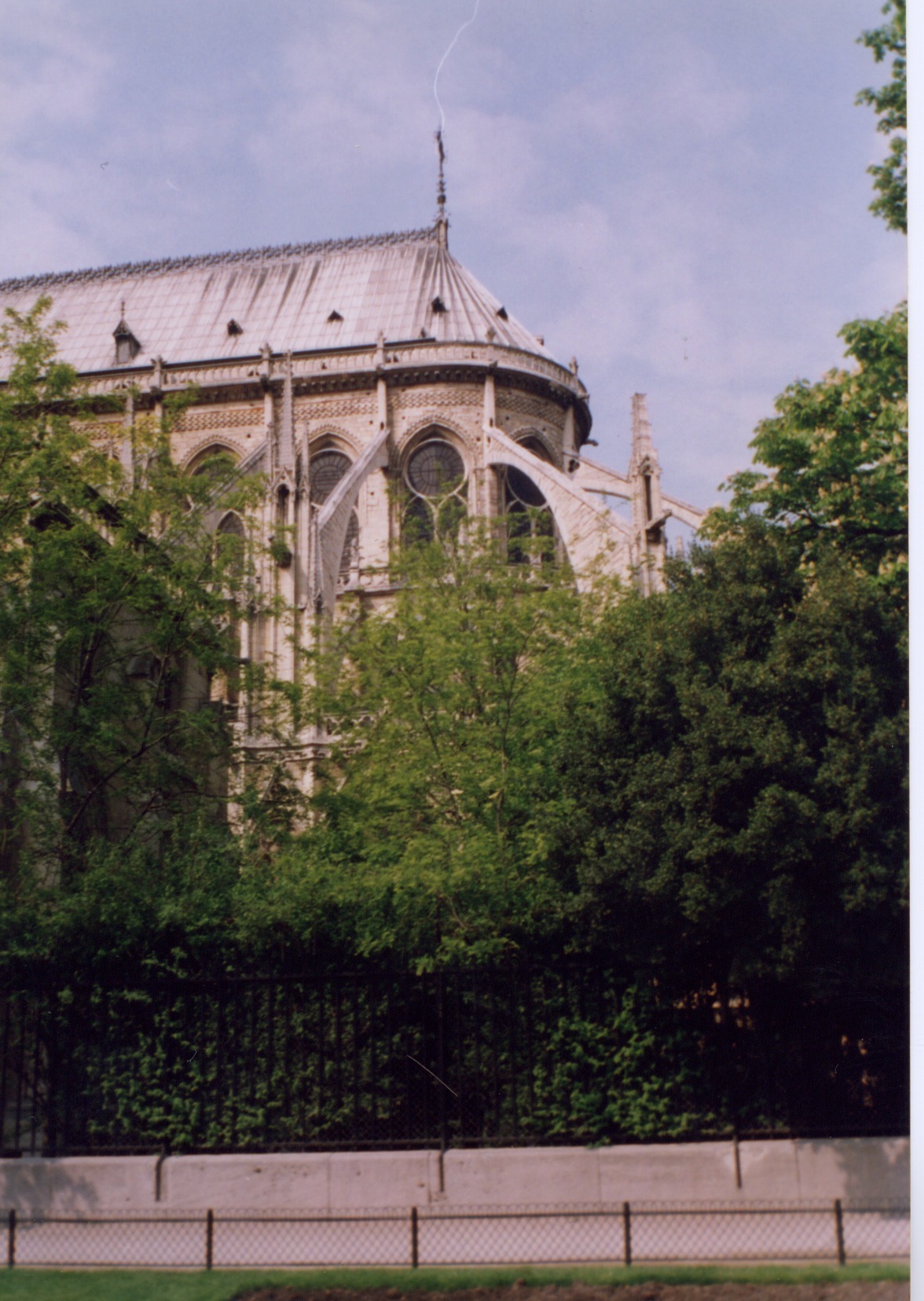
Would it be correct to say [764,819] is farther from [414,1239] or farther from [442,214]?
[442,214]

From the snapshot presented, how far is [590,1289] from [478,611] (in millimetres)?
9417

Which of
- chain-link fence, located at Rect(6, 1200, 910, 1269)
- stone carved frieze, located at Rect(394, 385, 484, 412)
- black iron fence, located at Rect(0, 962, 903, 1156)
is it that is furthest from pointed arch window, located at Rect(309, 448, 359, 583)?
chain-link fence, located at Rect(6, 1200, 910, 1269)

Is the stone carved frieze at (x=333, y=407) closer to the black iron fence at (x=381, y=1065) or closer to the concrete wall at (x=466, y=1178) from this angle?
the black iron fence at (x=381, y=1065)

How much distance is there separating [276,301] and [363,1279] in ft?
124

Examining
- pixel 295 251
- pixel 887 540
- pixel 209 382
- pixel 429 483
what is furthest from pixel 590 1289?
pixel 295 251

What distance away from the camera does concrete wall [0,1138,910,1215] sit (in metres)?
9.23

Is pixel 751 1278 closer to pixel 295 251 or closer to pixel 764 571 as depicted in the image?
pixel 764 571

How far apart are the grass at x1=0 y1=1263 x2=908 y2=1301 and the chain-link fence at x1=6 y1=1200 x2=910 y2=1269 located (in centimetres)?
17

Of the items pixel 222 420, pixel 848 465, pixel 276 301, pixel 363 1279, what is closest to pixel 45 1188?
pixel 363 1279

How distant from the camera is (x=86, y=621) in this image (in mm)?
14727

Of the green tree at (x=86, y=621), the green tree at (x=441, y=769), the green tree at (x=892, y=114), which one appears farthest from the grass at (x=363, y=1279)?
the green tree at (x=892, y=114)

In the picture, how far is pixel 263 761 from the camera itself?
16.2m

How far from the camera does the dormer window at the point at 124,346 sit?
39531 mm

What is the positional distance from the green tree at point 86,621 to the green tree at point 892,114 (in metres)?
9.32
